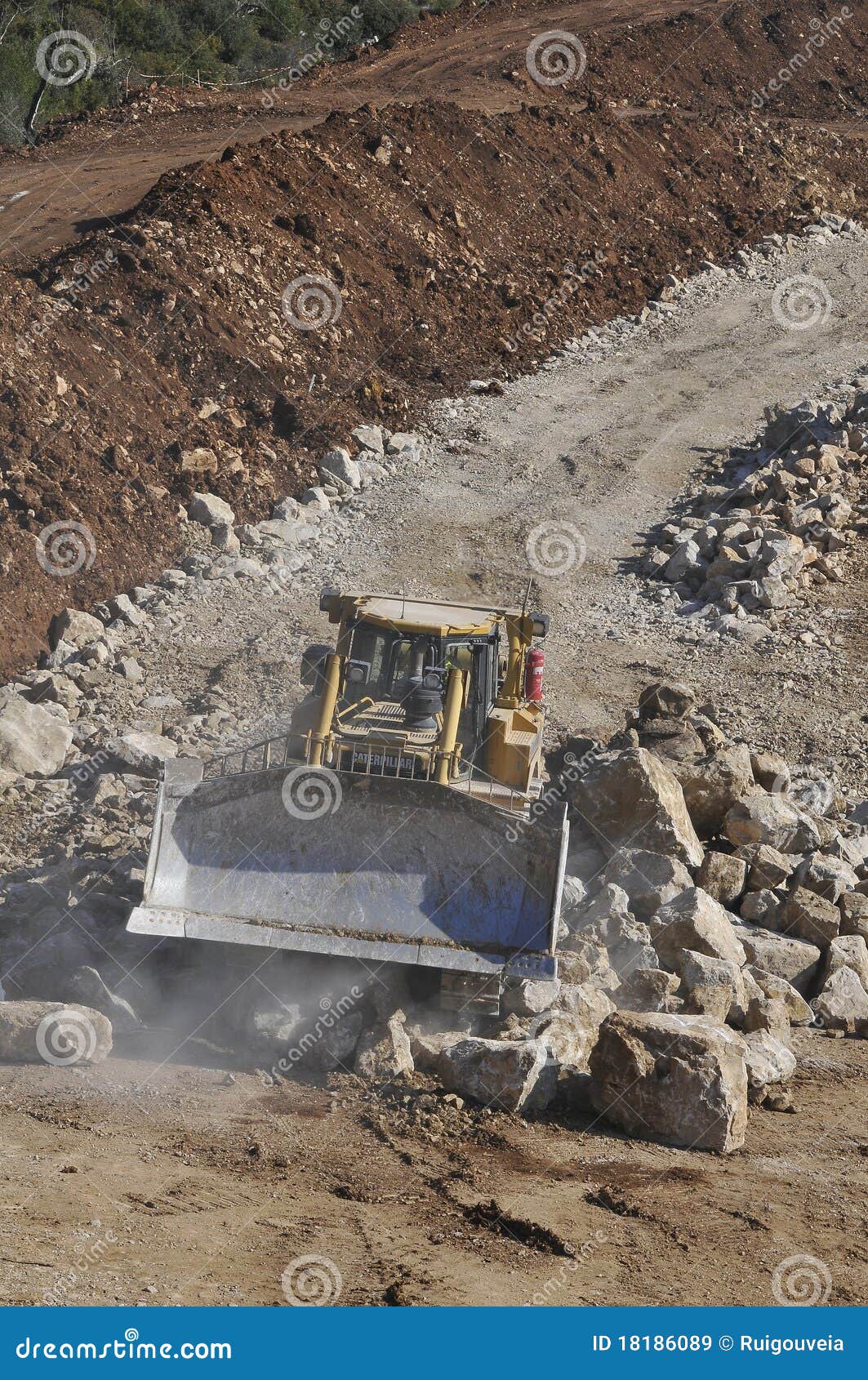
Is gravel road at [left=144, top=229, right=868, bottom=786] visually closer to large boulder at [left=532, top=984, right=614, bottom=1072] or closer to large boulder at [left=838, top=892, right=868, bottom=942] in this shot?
large boulder at [left=838, top=892, right=868, bottom=942]

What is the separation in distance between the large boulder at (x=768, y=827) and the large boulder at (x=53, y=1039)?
539 cm

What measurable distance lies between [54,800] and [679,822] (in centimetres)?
519

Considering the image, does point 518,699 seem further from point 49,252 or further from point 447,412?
point 49,252

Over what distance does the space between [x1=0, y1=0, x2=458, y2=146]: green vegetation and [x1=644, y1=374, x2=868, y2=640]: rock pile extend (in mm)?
16678

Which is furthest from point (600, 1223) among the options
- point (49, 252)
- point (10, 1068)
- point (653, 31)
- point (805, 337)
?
point (653, 31)

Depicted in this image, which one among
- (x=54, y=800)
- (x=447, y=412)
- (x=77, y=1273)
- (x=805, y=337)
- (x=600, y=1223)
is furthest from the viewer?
(x=805, y=337)

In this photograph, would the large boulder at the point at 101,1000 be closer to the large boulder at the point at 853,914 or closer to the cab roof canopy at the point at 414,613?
the cab roof canopy at the point at 414,613

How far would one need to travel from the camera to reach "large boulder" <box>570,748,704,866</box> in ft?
34.2

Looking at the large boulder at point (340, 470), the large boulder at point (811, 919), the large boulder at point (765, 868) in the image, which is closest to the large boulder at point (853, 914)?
the large boulder at point (811, 919)

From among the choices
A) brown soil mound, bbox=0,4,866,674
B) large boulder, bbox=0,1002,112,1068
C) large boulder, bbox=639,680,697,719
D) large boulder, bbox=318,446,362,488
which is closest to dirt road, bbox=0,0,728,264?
brown soil mound, bbox=0,4,866,674

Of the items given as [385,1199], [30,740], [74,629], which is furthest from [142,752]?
[385,1199]

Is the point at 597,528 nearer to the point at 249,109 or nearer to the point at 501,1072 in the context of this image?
the point at 501,1072

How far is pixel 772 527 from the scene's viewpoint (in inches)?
651

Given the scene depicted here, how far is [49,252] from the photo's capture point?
19266 mm
